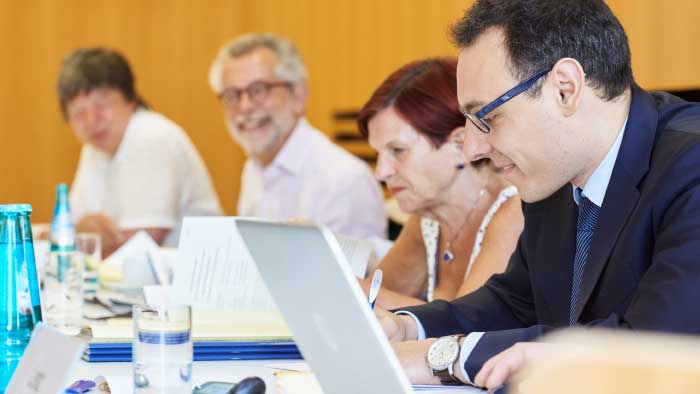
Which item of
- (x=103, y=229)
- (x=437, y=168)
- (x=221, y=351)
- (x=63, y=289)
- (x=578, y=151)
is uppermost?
(x=578, y=151)

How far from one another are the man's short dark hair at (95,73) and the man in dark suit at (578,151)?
294cm

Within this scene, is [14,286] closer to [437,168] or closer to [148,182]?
[437,168]

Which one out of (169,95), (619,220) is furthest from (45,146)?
(619,220)

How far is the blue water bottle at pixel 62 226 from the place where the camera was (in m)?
2.49

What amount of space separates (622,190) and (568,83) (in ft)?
0.61

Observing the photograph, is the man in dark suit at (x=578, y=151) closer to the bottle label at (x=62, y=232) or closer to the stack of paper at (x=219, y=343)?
the stack of paper at (x=219, y=343)

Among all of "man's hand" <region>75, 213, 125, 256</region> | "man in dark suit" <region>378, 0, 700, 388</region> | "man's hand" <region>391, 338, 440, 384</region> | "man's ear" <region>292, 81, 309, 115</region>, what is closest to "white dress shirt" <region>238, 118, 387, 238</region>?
"man's ear" <region>292, 81, 309, 115</region>

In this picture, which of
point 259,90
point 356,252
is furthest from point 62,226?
point 259,90

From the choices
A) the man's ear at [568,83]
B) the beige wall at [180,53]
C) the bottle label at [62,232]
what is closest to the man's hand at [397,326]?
the man's ear at [568,83]

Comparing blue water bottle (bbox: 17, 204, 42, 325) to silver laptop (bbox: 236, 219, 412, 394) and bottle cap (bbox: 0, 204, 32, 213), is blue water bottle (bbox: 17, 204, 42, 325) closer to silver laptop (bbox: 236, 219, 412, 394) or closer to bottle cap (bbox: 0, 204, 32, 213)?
bottle cap (bbox: 0, 204, 32, 213)

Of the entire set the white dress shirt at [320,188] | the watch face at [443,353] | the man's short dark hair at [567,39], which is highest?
the man's short dark hair at [567,39]

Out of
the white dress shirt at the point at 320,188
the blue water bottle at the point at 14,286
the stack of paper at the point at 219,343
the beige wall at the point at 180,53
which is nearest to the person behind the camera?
the blue water bottle at the point at 14,286

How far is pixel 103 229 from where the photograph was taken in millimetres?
3713

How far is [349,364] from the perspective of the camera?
40.8 inches
